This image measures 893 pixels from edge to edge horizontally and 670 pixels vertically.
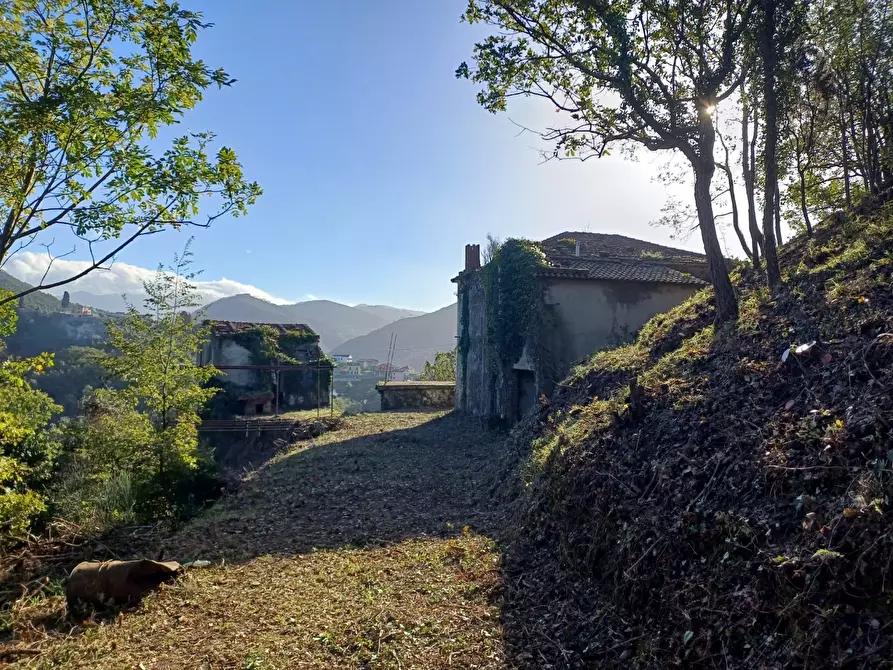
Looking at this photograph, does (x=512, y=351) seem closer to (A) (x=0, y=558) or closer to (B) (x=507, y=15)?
(B) (x=507, y=15)

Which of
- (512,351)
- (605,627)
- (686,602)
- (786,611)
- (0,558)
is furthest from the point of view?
(512,351)

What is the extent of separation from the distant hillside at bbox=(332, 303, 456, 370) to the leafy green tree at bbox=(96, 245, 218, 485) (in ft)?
303

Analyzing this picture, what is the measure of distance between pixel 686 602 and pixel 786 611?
0.63 metres

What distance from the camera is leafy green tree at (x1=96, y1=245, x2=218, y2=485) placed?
793 cm

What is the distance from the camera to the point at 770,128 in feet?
23.8

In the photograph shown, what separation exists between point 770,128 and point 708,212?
137 centimetres

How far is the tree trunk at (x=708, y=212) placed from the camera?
7488 millimetres

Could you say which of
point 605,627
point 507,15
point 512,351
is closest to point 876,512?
point 605,627

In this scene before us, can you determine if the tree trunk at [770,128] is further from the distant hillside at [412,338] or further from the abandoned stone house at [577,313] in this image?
the distant hillside at [412,338]

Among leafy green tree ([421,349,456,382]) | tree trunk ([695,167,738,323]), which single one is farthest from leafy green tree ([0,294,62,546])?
leafy green tree ([421,349,456,382])

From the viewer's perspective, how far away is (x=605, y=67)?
8047mm

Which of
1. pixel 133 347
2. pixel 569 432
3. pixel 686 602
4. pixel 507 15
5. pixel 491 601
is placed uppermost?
pixel 507 15

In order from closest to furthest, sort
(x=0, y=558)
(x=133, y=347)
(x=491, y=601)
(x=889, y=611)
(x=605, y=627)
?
(x=889, y=611)
(x=605, y=627)
(x=491, y=601)
(x=0, y=558)
(x=133, y=347)

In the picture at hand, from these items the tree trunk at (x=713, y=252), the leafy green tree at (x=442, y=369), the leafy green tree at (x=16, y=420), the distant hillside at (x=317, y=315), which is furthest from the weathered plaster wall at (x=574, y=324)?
the distant hillside at (x=317, y=315)
